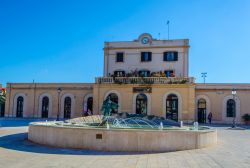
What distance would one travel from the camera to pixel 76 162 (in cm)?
965

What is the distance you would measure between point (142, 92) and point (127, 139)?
74.4ft

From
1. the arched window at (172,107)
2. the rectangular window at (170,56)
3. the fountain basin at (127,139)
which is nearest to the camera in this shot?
the fountain basin at (127,139)

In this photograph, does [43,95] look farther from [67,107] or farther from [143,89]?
[143,89]

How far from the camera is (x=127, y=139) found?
12078 millimetres

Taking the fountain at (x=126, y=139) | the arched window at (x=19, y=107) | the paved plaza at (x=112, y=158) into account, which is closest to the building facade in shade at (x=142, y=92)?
the arched window at (x=19, y=107)

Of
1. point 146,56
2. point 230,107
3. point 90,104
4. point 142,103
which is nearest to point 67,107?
point 90,104

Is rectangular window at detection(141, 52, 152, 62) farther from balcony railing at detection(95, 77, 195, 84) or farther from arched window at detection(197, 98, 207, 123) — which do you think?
arched window at detection(197, 98, 207, 123)

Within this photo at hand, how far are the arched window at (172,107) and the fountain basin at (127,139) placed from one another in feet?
70.2

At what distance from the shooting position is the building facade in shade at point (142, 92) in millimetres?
34388

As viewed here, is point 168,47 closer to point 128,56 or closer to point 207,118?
point 128,56

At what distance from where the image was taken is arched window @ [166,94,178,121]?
113ft

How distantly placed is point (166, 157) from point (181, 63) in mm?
28169

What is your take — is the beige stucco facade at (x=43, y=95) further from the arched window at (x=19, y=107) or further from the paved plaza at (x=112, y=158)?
the paved plaza at (x=112, y=158)

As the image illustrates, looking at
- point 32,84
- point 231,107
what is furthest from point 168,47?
point 32,84
